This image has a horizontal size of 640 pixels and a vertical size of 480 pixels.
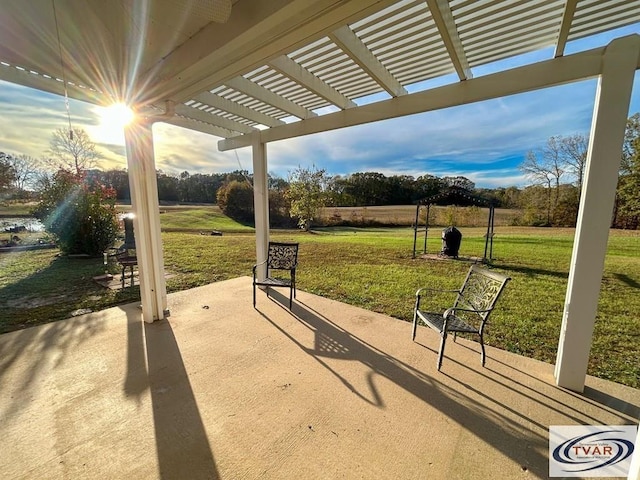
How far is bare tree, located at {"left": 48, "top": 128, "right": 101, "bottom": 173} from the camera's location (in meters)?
6.31

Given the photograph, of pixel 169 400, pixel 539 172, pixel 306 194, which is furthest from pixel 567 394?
pixel 306 194

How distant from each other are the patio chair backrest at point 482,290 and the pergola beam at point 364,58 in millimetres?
1954

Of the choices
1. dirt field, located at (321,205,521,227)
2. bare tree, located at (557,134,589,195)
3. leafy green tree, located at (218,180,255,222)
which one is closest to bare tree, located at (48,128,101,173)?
leafy green tree, located at (218,180,255,222)

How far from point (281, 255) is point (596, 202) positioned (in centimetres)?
347

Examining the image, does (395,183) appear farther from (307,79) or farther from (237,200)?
(307,79)

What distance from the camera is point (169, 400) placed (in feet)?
6.16

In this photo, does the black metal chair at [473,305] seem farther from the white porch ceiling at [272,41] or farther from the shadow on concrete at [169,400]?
the shadow on concrete at [169,400]

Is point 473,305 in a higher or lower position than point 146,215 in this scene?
lower

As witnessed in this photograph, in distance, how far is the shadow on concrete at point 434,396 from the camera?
1.52 meters

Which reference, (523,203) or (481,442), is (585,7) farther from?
(523,203)

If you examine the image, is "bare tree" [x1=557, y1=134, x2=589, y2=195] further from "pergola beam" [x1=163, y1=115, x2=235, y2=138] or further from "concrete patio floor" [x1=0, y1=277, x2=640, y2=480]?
"pergola beam" [x1=163, y1=115, x2=235, y2=138]

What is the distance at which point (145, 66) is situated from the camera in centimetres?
236

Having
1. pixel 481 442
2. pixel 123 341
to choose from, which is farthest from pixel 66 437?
pixel 481 442

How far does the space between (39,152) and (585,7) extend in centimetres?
924
